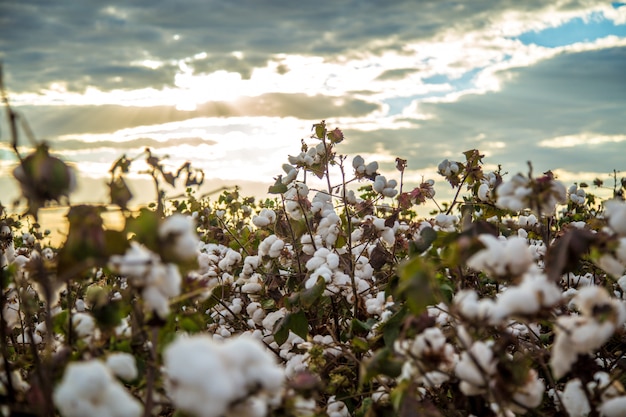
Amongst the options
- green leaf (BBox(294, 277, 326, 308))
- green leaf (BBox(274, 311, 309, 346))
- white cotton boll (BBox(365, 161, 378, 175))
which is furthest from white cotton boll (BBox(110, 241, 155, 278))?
white cotton boll (BBox(365, 161, 378, 175))

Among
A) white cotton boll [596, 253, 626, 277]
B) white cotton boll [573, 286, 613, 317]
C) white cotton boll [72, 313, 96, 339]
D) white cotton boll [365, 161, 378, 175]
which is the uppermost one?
white cotton boll [365, 161, 378, 175]

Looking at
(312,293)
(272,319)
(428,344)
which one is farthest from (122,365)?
(272,319)

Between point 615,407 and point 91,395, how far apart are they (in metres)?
1.44

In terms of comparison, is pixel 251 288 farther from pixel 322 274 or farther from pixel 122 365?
pixel 122 365

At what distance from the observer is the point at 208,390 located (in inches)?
52.0

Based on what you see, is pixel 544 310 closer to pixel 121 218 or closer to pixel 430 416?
pixel 430 416

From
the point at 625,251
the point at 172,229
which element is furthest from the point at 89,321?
the point at 625,251

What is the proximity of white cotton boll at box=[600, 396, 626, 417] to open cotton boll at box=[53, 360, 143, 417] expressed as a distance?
133 centimetres

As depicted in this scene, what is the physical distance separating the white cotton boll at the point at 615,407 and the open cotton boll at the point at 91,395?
1.33 m

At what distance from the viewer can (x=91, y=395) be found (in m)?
1.47

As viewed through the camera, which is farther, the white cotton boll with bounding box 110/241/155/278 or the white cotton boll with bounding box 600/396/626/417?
the white cotton boll with bounding box 600/396/626/417

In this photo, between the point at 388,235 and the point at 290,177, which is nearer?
the point at 388,235

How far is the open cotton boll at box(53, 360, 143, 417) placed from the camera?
4.76 ft

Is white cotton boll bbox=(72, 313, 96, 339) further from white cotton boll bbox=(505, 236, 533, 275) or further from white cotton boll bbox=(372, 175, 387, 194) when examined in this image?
white cotton boll bbox=(372, 175, 387, 194)
